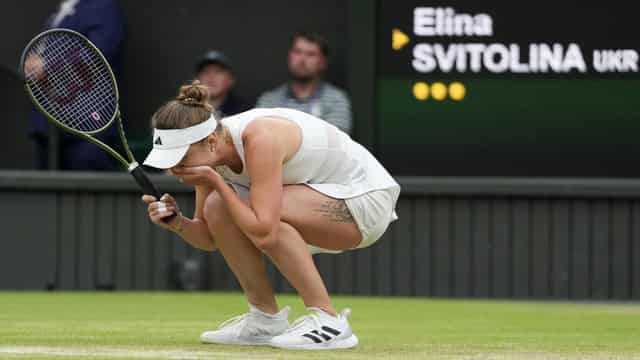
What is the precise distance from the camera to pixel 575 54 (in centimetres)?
1155

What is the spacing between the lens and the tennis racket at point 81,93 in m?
6.72

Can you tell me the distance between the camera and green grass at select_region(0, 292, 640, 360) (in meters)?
6.34

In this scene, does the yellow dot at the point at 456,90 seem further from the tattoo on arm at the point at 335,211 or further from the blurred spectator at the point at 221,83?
the tattoo on arm at the point at 335,211

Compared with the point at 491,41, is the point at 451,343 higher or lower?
lower

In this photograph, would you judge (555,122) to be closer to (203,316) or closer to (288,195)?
(203,316)

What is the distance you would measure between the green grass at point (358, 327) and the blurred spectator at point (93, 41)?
981 mm

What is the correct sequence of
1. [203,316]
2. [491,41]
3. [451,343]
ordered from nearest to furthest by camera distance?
[451,343] < [203,316] < [491,41]

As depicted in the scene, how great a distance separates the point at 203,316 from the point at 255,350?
108 inches

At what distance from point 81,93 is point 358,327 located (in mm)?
1901

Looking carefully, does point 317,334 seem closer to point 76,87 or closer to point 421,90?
point 76,87

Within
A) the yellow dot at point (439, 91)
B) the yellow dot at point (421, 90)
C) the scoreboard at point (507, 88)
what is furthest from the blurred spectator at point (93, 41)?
the yellow dot at point (439, 91)

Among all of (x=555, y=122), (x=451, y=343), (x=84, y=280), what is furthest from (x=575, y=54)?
(x=451, y=343)

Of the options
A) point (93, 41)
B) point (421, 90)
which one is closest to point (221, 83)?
point (93, 41)

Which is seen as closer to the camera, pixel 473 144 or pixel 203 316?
pixel 203 316
